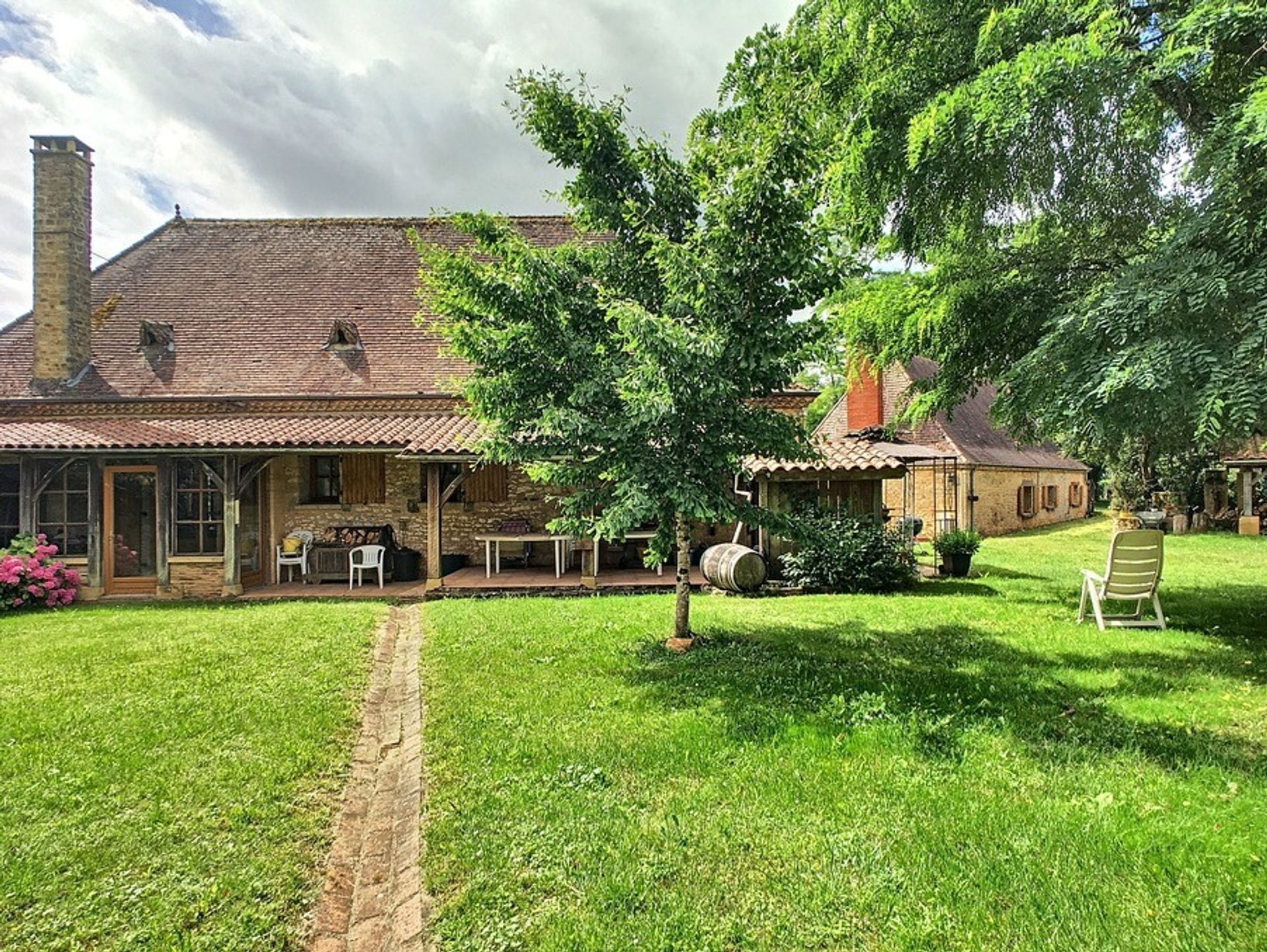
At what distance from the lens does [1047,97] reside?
222 inches

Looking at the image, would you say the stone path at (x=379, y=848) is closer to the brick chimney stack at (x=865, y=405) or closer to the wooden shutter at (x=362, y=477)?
the wooden shutter at (x=362, y=477)

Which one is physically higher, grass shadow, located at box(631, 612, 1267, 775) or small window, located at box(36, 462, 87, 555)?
small window, located at box(36, 462, 87, 555)

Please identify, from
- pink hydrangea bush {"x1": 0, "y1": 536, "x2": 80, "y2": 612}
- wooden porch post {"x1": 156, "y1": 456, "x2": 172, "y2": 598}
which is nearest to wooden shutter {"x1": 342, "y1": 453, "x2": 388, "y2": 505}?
wooden porch post {"x1": 156, "y1": 456, "x2": 172, "y2": 598}

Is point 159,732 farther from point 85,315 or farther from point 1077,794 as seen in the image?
point 85,315

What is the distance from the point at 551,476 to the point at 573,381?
3.36ft

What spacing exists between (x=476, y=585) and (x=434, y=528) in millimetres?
1260

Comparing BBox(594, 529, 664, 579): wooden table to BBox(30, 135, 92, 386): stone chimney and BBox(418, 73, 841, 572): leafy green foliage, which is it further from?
BBox(30, 135, 92, 386): stone chimney

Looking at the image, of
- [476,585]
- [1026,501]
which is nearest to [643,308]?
[476,585]

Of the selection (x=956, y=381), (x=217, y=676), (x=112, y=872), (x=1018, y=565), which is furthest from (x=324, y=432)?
(x=1018, y=565)

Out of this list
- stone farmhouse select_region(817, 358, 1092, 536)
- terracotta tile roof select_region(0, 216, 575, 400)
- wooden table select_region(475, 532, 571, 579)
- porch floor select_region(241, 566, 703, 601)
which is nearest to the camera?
porch floor select_region(241, 566, 703, 601)

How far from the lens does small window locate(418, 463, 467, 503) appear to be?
42.0ft

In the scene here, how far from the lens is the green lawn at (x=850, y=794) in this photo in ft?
8.07

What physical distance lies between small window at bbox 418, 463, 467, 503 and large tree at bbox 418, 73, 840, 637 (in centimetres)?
676

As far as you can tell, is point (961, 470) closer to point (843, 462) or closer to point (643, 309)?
point (843, 462)
